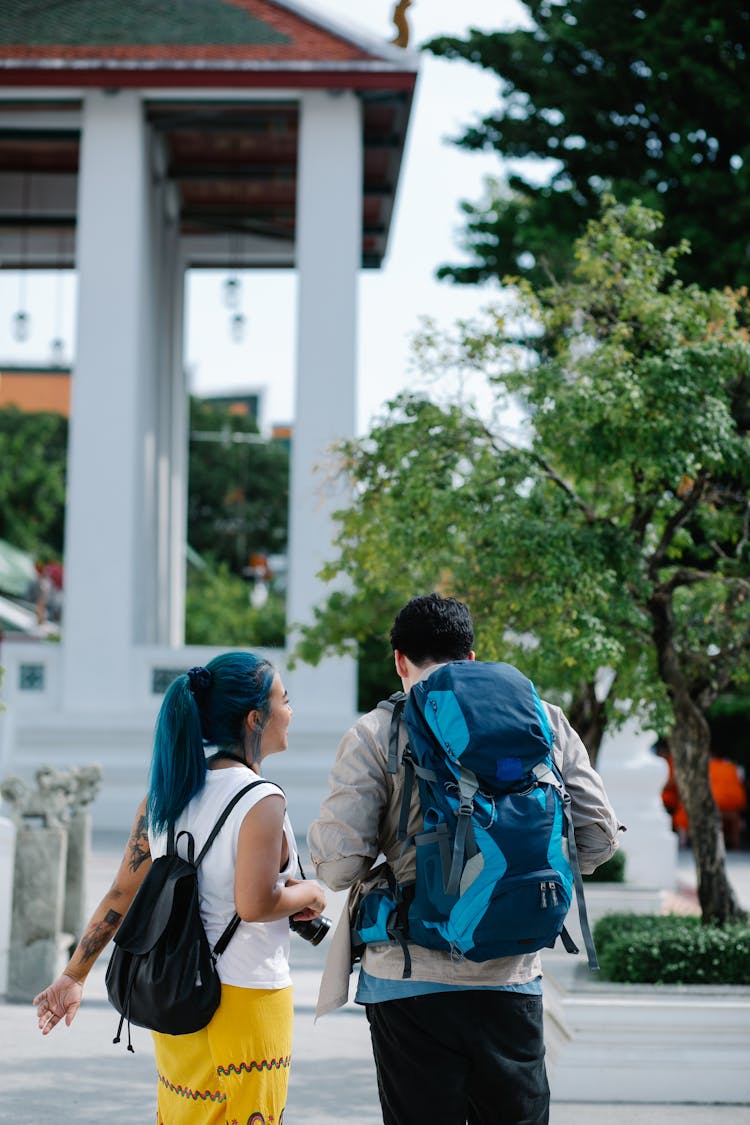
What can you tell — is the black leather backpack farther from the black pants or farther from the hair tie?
the black pants

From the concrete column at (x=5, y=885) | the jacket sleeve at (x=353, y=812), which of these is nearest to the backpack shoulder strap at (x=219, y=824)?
the jacket sleeve at (x=353, y=812)

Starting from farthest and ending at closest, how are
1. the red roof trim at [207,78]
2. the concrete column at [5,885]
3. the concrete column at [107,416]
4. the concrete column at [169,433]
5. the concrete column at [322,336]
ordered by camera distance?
the concrete column at [169,433] → the red roof trim at [207,78] → the concrete column at [107,416] → the concrete column at [322,336] → the concrete column at [5,885]

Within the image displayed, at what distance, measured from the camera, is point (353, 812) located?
2.81 metres

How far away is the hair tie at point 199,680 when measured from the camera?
299 centimetres

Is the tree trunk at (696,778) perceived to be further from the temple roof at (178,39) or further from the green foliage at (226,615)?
the green foliage at (226,615)

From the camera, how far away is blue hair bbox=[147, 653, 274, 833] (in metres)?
2.91

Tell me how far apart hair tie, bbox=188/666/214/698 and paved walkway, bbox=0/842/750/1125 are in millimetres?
2469

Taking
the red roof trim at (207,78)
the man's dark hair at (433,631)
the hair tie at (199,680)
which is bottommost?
the hair tie at (199,680)

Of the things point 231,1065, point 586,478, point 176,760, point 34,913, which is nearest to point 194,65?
point 586,478

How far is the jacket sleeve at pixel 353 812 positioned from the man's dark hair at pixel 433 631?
21 cm

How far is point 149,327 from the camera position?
16.8 meters

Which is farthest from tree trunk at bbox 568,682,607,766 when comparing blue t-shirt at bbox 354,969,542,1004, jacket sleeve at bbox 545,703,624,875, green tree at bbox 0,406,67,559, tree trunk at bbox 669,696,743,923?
green tree at bbox 0,406,67,559

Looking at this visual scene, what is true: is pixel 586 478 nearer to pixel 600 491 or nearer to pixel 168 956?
pixel 600 491

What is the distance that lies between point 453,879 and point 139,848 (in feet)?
2.78
